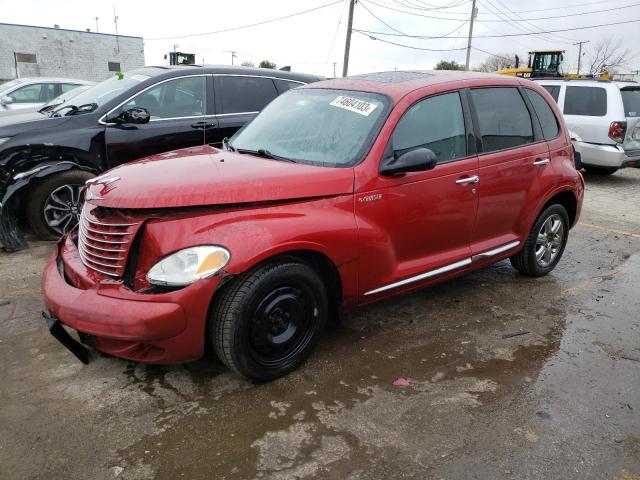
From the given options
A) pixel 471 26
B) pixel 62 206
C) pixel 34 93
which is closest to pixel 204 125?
pixel 62 206

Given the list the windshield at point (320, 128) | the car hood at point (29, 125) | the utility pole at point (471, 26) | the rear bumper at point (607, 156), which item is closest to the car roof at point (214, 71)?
the car hood at point (29, 125)

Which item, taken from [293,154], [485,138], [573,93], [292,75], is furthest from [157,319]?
[573,93]

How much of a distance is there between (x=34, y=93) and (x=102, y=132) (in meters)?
6.69

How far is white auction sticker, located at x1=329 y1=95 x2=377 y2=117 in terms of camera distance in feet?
11.4

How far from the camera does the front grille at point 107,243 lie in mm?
2758

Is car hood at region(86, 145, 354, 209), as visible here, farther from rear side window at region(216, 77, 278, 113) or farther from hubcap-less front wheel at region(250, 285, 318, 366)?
rear side window at region(216, 77, 278, 113)

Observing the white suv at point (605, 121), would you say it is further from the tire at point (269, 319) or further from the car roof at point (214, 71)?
the tire at point (269, 319)

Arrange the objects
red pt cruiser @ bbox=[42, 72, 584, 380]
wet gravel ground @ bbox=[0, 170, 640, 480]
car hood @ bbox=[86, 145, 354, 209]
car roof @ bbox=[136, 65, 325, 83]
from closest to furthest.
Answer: wet gravel ground @ bbox=[0, 170, 640, 480] < red pt cruiser @ bbox=[42, 72, 584, 380] < car hood @ bbox=[86, 145, 354, 209] < car roof @ bbox=[136, 65, 325, 83]

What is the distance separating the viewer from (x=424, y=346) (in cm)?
354

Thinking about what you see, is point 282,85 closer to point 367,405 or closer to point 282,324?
point 282,324

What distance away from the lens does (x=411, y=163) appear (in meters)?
3.18

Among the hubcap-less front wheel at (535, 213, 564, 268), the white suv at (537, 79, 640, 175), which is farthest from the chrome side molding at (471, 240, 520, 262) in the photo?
the white suv at (537, 79, 640, 175)

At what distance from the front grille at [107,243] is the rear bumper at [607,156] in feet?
29.5

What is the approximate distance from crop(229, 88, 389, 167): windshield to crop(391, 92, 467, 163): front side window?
0.19 metres
